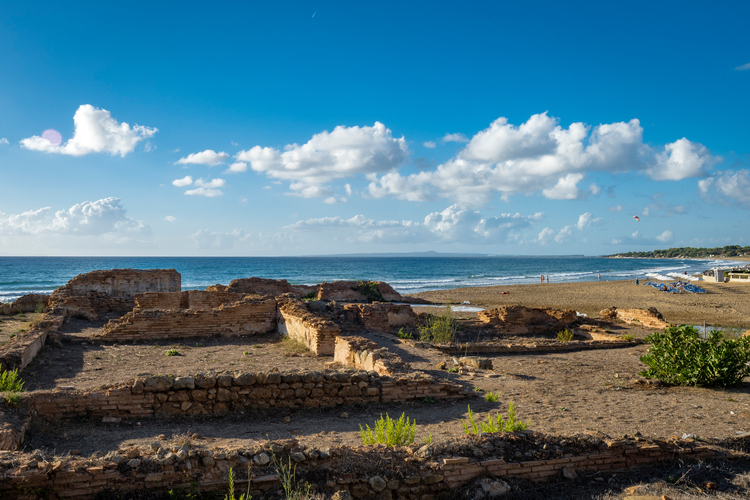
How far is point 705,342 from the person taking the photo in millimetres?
8125

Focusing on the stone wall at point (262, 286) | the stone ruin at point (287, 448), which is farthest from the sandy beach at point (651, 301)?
the stone ruin at point (287, 448)

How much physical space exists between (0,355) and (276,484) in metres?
7.48

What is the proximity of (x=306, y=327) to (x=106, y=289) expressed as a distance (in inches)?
590

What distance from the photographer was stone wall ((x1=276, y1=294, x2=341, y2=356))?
10.8 metres

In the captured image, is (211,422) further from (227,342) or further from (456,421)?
(227,342)

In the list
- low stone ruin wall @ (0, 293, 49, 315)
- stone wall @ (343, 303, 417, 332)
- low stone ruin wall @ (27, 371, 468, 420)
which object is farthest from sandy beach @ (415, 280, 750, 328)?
low stone ruin wall @ (0, 293, 49, 315)

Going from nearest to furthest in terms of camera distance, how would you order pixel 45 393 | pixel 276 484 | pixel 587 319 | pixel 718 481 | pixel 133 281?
pixel 276 484
pixel 718 481
pixel 45 393
pixel 587 319
pixel 133 281

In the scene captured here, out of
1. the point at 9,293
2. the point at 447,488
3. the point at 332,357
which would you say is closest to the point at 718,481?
the point at 447,488

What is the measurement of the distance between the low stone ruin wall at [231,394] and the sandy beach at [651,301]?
63.7ft

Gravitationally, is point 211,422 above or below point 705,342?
below

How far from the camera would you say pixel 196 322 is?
13445 millimetres

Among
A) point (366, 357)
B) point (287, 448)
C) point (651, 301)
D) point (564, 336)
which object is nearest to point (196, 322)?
point (366, 357)

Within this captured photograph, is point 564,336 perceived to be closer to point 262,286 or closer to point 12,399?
point 12,399

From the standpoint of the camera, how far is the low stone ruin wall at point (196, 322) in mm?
12797
